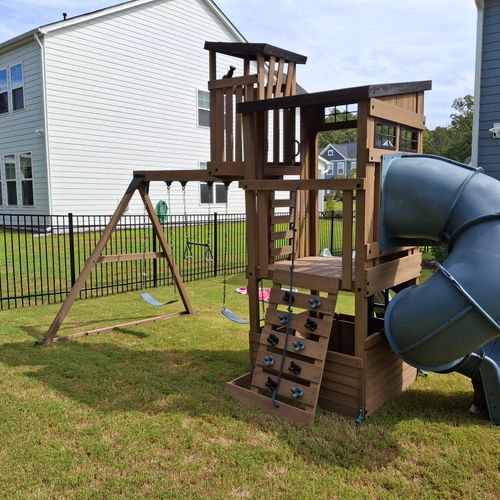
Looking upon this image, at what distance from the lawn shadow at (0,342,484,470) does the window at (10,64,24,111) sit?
12.1 m

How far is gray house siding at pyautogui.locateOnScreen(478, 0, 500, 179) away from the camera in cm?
825

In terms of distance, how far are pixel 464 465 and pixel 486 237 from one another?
1.45 meters

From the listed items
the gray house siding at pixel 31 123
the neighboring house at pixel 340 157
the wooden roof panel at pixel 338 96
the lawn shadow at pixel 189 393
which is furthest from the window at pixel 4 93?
the neighboring house at pixel 340 157

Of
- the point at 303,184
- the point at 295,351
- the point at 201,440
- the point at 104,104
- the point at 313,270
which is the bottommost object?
the point at 201,440

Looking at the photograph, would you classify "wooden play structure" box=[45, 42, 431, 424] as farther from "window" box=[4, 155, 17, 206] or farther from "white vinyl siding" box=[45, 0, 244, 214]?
"window" box=[4, 155, 17, 206]

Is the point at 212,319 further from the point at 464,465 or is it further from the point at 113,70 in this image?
the point at 113,70

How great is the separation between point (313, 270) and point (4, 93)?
609 inches

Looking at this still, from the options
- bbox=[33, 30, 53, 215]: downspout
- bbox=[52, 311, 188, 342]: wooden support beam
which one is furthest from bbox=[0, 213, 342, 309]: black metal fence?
bbox=[33, 30, 53, 215]: downspout

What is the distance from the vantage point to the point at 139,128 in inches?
639

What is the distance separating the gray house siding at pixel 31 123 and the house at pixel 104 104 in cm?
3

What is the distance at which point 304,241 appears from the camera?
512cm

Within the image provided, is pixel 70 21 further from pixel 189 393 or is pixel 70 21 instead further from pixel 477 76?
pixel 189 393

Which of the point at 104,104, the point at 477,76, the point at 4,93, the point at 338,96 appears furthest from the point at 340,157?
the point at 338,96

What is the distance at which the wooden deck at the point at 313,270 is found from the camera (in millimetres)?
3920
